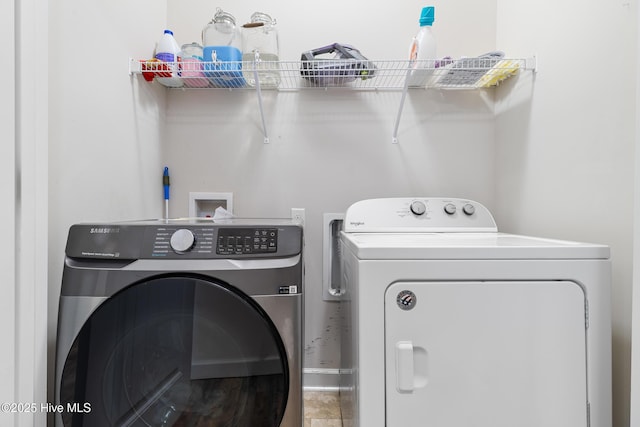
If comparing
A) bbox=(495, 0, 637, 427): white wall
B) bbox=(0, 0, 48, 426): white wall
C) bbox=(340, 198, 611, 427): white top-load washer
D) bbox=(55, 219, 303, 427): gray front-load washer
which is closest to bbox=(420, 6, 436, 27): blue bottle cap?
bbox=(495, 0, 637, 427): white wall

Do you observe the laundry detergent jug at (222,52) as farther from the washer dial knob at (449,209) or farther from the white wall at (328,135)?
the washer dial knob at (449,209)

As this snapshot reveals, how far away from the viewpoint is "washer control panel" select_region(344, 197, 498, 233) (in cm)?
128

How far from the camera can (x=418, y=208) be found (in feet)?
4.28

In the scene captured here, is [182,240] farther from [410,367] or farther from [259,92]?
[259,92]

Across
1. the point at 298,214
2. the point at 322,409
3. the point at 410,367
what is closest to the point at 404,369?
the point at 410,367

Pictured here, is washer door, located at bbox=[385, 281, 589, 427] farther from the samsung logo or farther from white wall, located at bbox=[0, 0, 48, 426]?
white wall, located at bbox=[0, 0, 48, 426]

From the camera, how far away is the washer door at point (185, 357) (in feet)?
2.63

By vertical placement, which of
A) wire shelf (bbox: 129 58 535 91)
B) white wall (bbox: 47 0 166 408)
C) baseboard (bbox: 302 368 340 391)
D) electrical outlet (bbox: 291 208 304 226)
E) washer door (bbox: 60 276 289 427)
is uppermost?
wire shelf (bbox: 129 58 535 91)

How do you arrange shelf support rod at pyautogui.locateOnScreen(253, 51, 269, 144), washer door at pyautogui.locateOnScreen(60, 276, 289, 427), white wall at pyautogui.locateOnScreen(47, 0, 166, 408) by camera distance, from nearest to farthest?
washer door at pyautogui.locateOnScreen(60, 276, 289, 427), white wall at pyautogui.locateOnScreen(47, 0, 166, 408), shelf support rod at pyautogui.locateOnScreen(253, 51, 269, 144)

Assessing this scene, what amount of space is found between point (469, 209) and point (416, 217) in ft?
0.79

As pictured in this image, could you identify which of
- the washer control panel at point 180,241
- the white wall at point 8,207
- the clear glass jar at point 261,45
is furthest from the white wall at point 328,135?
the white wall at point 8,207

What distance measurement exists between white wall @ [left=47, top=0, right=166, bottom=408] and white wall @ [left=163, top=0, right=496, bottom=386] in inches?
7.4

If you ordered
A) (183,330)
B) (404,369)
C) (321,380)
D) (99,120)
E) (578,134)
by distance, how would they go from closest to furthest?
(404,369) < (183,330) < (578,134) < (99,120) < (321,380)

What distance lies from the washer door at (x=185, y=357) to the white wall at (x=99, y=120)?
10.0 inches
